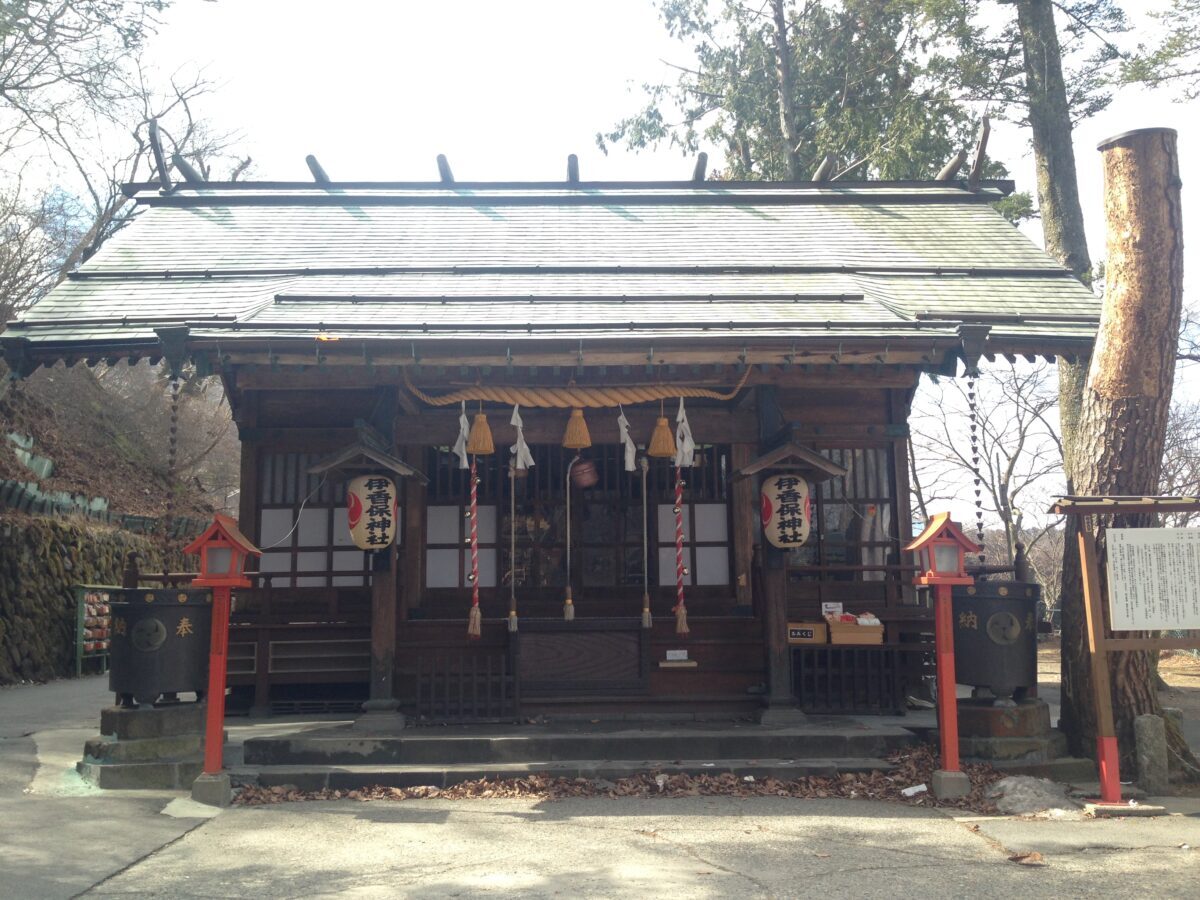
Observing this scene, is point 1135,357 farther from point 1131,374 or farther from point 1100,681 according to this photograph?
point 1100,681

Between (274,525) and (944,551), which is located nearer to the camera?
(944,551)

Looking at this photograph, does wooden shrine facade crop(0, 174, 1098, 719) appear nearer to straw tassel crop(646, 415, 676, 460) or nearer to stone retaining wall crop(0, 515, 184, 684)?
straw tassel crop(646, 415, 676, 460)

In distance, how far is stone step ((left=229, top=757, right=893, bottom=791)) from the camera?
26.6 feet

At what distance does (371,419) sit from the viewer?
31.1ft

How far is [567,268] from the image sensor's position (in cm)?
1183

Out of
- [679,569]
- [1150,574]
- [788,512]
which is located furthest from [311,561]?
[1150,574]

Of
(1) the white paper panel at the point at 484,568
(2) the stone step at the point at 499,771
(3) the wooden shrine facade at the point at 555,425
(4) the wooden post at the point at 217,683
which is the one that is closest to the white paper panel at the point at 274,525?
(3) the wooden shrine facade at the point at 555,425

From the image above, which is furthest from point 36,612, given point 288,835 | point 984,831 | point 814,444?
point 984,831

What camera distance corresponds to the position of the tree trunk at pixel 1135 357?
26.9 ft

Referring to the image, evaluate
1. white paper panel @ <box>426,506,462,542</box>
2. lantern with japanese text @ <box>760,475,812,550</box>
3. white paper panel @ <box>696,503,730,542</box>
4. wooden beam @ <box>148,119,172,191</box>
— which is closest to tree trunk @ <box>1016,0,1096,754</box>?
white paper panel @ <box>696,503,730,542</box>

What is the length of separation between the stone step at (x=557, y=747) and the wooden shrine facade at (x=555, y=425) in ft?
2.27

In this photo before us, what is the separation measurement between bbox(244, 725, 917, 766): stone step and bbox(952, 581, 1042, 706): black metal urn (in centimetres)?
86

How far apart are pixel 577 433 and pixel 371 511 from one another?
2.14 m

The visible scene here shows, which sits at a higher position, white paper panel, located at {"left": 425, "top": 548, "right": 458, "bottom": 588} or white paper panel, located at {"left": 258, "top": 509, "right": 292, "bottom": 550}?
white paper panel, located at {"left": 258, "top": 509, "right": 292, "bottom": 550}
